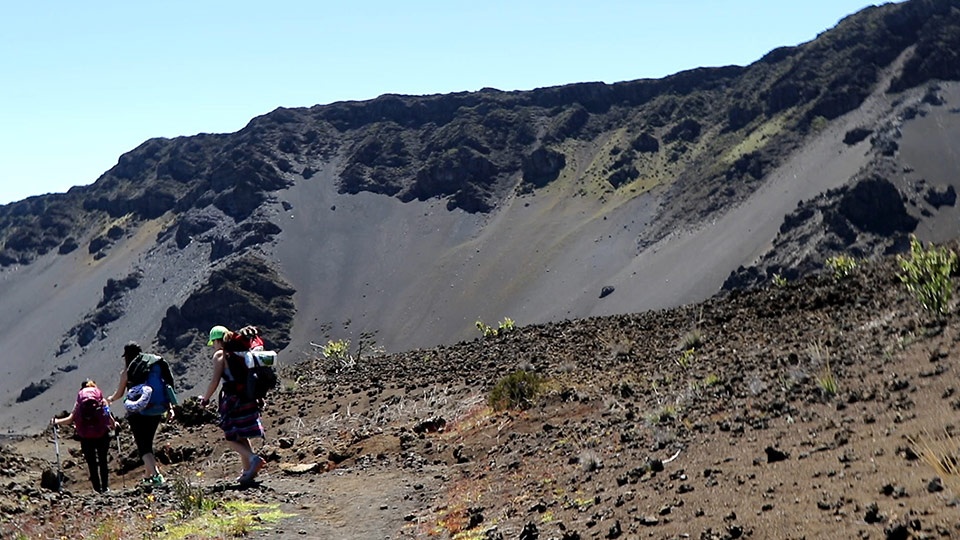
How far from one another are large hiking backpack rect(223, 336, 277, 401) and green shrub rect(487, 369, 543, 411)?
4.26 metres

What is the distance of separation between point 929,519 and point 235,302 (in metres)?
140

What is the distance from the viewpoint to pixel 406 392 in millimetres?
17297

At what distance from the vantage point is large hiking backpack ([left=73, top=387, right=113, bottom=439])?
11.4 m

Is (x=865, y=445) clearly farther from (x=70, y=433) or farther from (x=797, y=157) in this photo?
(x=797, y=157)

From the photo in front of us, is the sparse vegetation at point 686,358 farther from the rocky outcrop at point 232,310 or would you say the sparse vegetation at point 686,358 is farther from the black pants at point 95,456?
the rocky outcrop at point 232,310

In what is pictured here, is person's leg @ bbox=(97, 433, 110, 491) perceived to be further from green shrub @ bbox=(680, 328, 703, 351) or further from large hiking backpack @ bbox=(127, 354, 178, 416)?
green shrub @ bbox=(680, 328, 703, 351)

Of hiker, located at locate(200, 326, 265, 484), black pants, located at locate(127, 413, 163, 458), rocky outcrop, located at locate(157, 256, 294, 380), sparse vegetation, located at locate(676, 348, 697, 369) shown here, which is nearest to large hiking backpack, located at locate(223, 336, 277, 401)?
hiker, located at locate(200, 326, 265, 484)

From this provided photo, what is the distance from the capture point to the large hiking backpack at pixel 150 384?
10.8 meters

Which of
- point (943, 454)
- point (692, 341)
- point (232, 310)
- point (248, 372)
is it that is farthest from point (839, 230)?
point (943, 454)

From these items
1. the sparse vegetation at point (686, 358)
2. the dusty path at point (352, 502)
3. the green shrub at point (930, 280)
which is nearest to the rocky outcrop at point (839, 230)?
the sparse vegetation at point (686, 358)

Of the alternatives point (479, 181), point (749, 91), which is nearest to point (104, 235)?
point (479, 181)

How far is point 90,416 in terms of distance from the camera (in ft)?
37.5

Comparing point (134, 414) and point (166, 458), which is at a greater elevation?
point (134, 414)

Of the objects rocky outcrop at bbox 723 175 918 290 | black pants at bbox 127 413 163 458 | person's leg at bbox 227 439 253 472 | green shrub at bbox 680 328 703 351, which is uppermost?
black pants at bbox 127 413 163 458
